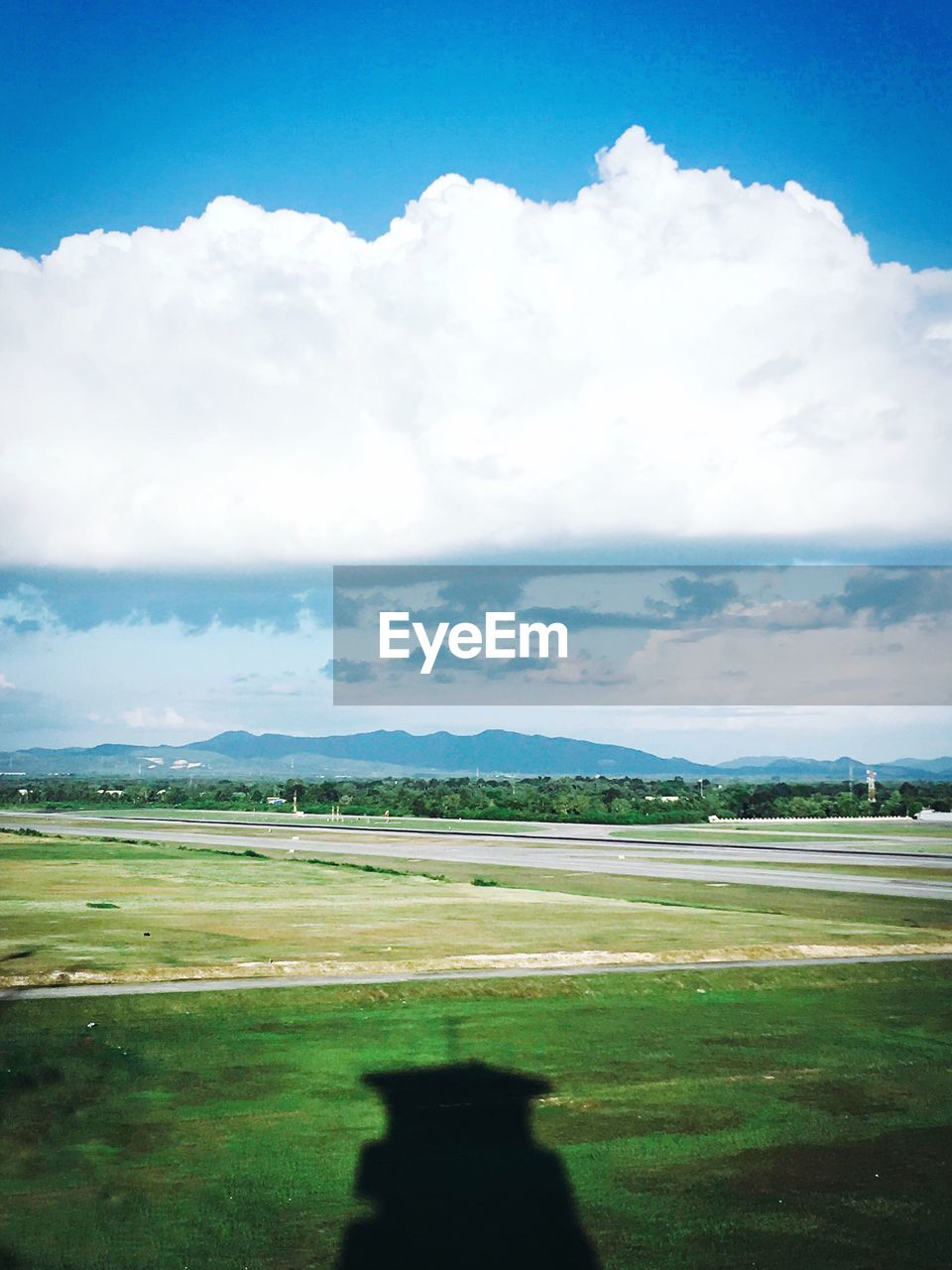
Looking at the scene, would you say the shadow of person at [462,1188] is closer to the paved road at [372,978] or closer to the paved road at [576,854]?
the paved road at [372,978]

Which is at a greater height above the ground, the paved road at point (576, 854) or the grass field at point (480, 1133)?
the grass field at point (480, 1133)

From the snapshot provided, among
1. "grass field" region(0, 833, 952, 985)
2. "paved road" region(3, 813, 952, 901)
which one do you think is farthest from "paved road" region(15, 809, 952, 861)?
"grass field" region(0, 833, 952, 985)

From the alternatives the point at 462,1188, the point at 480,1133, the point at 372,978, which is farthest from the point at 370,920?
the point at 462,1188

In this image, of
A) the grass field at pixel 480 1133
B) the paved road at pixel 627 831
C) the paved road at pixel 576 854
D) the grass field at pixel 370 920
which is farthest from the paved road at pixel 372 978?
the paved road at pixel 627 831

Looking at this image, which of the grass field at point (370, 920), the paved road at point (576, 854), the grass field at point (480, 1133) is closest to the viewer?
the grass field at point (480, 1133)

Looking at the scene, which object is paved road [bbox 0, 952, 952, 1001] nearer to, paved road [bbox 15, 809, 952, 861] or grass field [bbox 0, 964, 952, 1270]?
grass field [bbox 0, 964, 952, 1270]

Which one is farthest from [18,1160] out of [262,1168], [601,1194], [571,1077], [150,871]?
[150,871]
